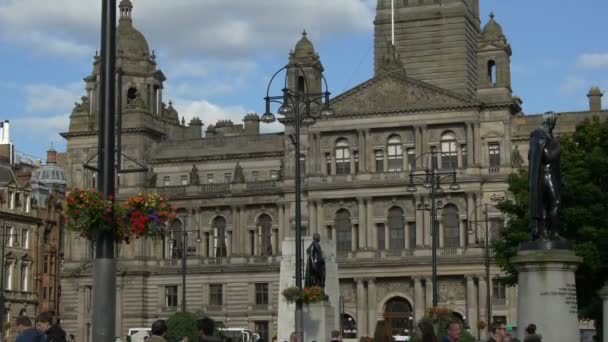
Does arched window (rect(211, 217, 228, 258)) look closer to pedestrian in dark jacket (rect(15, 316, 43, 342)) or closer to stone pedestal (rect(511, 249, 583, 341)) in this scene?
stone pedestal (rect(511, 249, 583, 341))

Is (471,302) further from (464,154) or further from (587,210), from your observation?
(587,210)

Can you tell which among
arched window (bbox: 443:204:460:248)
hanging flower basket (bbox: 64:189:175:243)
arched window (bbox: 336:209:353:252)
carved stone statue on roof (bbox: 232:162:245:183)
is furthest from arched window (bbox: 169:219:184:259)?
hanging flower basket (bbox: 64:189:175:243)

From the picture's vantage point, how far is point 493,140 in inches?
3428

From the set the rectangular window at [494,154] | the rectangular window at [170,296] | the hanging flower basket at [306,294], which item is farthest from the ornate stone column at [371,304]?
the hanging flower basket at [306,294]

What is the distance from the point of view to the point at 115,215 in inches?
768

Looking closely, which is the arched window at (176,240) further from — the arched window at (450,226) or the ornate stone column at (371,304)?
the arched window at (450,226)

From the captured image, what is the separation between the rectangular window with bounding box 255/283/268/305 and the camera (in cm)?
9325

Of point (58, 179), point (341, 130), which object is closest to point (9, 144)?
point (58, 179)

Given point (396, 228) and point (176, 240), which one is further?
point (176, 240)

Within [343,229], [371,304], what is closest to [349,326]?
[371,304]

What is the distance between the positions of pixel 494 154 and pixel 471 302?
10.9m

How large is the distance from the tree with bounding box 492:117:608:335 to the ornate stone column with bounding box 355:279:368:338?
105 ft

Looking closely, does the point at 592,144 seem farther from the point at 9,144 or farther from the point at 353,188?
the point at 9,144

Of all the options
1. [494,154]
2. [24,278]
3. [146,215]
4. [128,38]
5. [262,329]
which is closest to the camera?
[146,215]
